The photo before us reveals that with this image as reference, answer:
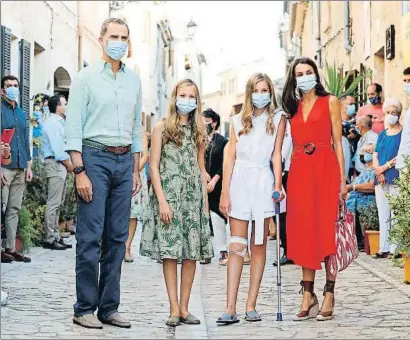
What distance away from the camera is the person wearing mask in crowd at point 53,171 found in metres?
→ 11.5

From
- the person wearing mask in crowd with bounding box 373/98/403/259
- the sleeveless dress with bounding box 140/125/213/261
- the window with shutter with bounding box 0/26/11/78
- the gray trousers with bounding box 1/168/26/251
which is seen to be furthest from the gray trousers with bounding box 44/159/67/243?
the sleeveless dress with bounding box 140/125/213/261

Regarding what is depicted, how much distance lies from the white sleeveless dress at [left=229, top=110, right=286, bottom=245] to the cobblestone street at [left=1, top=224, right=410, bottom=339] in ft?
2.58

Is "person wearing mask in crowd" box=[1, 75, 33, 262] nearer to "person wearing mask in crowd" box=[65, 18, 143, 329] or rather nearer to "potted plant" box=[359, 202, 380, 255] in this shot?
"person wearing mask in crowd" box=[65, 18, 143, 329]

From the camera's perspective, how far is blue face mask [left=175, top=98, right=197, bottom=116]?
21.9 feet

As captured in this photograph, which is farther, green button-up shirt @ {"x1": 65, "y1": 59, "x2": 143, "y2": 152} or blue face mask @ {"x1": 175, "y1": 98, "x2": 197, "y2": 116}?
blue face mask @ {"x1": 175, "y1": 98, "x2": 197, "y2": 116}

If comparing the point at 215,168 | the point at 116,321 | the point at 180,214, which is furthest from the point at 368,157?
the point at 116,321

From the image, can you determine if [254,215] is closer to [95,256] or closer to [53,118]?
[95,256]

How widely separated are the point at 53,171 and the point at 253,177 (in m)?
5.39

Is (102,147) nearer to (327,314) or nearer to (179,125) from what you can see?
(179,125)

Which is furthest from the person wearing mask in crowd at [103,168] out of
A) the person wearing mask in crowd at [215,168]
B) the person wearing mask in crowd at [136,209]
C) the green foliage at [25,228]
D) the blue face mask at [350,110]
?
the blue face mask at [350,110]

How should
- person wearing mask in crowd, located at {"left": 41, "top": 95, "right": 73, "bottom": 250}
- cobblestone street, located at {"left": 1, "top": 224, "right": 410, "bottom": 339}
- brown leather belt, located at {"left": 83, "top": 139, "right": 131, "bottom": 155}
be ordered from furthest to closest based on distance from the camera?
person wearing mask in crowd, located at {"left": 41, "top": 95, "right": 73, "bottom": 250} → brown leather belt, located at {"left": 83, "top": 139, "right": 131, "bottom": 155} → cobblestone street, located at {"left": 1, "top": 224, "right": 410, "bottom": 339}

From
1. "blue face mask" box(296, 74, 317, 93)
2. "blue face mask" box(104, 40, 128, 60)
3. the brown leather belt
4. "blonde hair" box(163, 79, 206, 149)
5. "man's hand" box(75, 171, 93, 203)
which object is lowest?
"man's hand" box(75, 171, 93, 203)

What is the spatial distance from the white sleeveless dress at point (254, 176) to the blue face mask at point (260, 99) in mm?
92

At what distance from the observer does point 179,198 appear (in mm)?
6605
